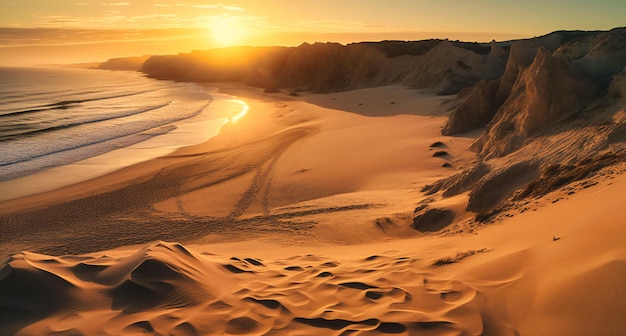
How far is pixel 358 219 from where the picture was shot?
9242mm

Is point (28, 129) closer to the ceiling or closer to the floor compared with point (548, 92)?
closer to the floor

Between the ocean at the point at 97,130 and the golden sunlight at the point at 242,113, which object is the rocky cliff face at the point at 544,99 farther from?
the golden sunlight at the point at 242,113

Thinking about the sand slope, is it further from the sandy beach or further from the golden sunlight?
the golden sunlight

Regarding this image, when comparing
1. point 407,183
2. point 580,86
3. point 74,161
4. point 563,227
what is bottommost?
point 74,161

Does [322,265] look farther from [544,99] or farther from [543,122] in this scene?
[544,99]

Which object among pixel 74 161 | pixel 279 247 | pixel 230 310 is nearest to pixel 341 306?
pixel 230 310

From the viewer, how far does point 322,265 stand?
5.77 m

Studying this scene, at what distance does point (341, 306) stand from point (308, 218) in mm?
5658

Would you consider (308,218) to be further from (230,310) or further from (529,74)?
(529,74)

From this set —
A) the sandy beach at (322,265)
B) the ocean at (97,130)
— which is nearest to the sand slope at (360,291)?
the sandy beach at (322,265)

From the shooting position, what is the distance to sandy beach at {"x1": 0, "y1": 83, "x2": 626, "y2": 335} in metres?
3.66

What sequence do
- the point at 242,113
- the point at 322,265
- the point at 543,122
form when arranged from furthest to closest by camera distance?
the point at 242,113 < the point at 543,122 < the point at 322,265

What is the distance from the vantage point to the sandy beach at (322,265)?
366 centimetres

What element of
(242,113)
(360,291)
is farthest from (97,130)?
(360,291)
